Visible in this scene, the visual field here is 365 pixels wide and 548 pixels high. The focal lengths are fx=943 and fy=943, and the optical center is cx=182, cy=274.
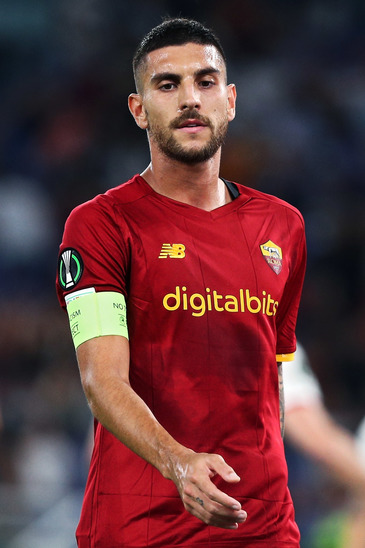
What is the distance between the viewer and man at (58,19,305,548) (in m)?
2.58

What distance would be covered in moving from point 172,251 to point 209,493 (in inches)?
36.4

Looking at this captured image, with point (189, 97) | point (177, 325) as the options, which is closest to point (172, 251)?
point (177, 325)

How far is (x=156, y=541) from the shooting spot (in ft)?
8.39

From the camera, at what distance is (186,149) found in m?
2.91

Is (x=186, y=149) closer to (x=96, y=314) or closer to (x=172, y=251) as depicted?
(x=172, y=251)

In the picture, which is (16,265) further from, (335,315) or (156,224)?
(156,224)

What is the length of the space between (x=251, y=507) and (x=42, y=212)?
454 cm

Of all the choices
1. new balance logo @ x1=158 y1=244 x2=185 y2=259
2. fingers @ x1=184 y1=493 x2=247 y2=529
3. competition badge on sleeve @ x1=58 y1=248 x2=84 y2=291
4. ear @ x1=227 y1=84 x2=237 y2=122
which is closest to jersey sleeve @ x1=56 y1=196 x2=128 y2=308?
competition badge on sleeve @ x1=58 y1=248 x2=84 y2=291

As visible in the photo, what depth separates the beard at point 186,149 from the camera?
9.49 ft

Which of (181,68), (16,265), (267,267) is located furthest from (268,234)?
(16,265)

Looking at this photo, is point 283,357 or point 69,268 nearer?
point 69,268

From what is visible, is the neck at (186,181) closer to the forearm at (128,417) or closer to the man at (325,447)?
the forearm at (128,417)

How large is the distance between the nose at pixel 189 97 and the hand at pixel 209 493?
118cm

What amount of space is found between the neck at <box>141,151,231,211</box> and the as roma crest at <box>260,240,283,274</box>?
0.21 m
